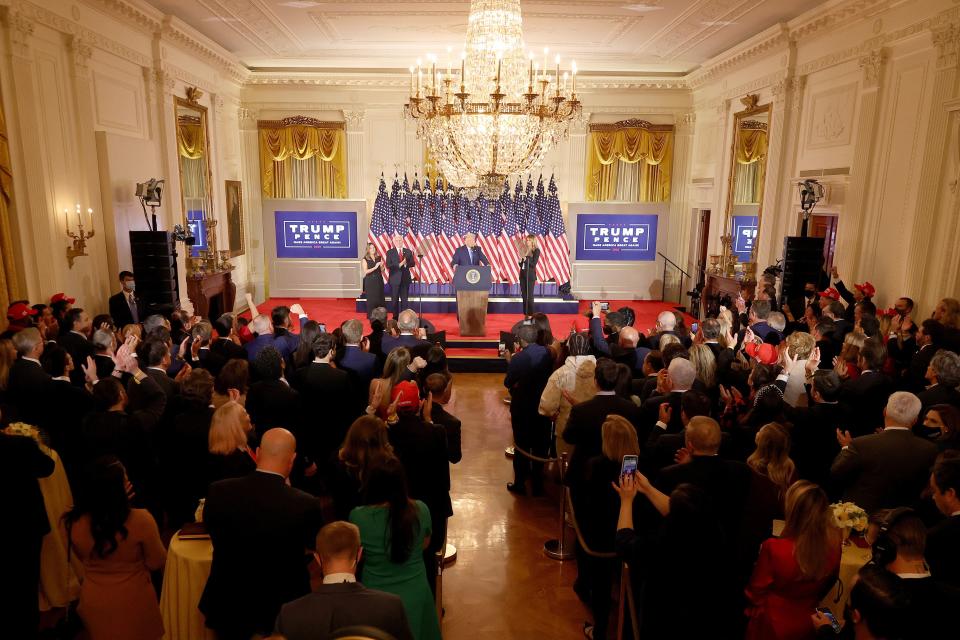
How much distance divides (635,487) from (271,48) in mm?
11880

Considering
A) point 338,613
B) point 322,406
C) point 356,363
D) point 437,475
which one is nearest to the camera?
point 338,613

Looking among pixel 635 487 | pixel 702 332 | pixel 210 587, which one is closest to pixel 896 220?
pixel 702 332

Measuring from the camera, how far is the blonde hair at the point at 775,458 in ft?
10.8

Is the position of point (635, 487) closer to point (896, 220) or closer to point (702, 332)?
point (702, 332)

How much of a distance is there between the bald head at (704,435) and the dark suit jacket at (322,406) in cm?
281

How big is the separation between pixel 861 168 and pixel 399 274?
24.8 ft

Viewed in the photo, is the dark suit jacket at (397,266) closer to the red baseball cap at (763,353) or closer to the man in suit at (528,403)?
the man in suit at (528,403)

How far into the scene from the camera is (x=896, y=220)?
781 centimetres

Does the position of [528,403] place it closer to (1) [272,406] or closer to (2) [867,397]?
(1) [272,406]

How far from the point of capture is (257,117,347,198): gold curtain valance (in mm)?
14250

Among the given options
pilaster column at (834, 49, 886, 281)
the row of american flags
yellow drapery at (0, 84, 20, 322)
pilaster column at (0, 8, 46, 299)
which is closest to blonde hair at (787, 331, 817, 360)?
pilaster column at (834, 49, 886, 281)

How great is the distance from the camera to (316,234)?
14977 mm

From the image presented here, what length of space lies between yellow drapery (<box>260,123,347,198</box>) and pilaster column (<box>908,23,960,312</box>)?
11109 millimetres

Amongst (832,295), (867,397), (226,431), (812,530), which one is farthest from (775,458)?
(832,295)
